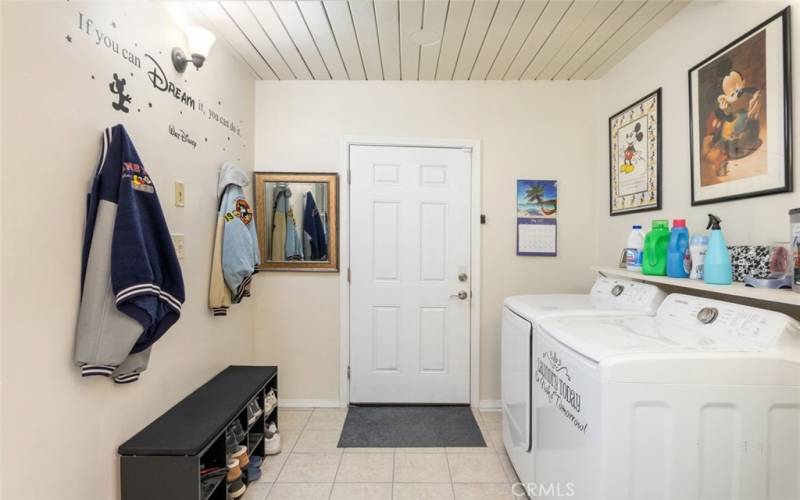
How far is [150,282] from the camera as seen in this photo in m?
1.20

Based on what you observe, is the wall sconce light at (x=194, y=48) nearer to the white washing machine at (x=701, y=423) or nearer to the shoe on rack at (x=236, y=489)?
the shoe on rack at (x=236, y=489)

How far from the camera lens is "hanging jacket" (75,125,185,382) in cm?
114

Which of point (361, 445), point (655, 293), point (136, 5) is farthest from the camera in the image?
point (361, 445)

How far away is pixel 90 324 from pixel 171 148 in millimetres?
874

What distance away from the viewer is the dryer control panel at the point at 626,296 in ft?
5.23

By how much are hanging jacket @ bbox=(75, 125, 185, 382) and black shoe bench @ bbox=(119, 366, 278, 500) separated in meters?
0.32

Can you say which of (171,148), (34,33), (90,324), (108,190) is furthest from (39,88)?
(90,324)

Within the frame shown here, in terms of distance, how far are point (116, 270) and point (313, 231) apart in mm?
1448

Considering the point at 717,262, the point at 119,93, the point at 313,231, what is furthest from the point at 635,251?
the point at 119,93

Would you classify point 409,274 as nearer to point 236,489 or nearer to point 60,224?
point 236,489

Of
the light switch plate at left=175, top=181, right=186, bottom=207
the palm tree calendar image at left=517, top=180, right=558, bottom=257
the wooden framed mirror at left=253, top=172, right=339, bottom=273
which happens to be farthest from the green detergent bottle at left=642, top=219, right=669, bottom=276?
the light switch plate at left=175, top=181, right=186, bottom=207

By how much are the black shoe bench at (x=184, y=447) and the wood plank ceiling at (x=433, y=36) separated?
6.38ft

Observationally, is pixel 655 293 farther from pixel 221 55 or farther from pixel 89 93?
pixel 221 55

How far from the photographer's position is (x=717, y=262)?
51.7 inches
